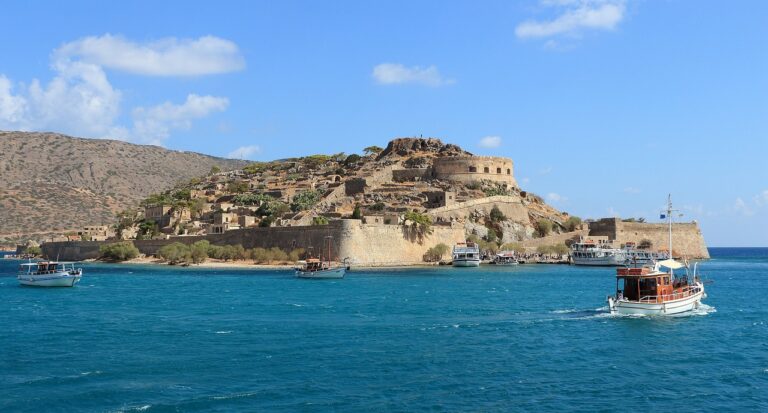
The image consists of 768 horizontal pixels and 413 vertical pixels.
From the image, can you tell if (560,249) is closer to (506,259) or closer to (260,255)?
(506,259)

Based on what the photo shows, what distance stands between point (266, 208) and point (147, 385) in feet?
183

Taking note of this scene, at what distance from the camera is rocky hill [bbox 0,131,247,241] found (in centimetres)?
11769

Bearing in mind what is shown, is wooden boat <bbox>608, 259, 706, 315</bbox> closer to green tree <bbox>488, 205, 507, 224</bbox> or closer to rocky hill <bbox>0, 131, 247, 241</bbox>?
green tree <bbox>488, 205, 507, 224</bbox>

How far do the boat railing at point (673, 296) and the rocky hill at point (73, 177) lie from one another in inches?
3702

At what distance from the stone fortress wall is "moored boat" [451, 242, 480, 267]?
1765 cm

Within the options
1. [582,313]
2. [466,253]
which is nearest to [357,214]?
[466,253]

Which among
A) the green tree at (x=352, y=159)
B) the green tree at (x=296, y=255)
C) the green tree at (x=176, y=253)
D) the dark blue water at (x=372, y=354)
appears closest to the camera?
the dark blue water at (x=372, y=354)

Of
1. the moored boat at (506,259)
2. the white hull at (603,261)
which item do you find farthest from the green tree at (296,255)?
the white hull at (603,261)

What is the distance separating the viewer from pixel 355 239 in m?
61.7

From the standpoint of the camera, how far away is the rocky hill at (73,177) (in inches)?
4633

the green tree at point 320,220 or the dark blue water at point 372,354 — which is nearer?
the dark blue water at point 372,354

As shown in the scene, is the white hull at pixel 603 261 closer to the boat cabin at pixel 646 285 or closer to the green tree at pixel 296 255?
the green tree at pixel 296 255

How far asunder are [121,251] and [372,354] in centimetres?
5556

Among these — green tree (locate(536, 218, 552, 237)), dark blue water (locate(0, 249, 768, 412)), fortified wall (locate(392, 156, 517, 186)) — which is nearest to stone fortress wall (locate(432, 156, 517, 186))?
fortified wall (locate(392, 156, 517, 186))
